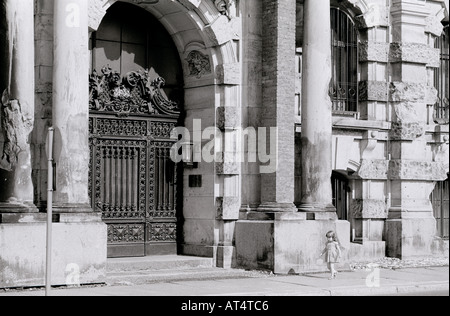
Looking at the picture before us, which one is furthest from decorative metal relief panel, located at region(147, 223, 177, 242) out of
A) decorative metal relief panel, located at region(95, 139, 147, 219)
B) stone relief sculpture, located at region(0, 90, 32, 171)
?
stone relief sculpture, located at region(0, 90, 32, 171)

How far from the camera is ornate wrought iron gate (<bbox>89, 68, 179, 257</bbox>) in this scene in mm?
22141

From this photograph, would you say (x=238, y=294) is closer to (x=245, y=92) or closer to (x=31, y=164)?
(x=31, y=164)

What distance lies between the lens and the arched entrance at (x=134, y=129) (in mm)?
22203

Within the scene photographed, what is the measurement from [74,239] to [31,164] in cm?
180

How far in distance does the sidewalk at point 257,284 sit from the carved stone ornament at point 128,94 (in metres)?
4.13

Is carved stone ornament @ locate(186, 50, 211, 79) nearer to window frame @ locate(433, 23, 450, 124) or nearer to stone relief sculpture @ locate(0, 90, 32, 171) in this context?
stone relief sculpture @ locate(0, 90, 32, 171)

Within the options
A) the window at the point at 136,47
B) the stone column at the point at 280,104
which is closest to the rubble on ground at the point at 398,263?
the stone column at the point at 280,104

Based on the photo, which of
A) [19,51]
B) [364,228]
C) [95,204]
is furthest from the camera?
[364,228]

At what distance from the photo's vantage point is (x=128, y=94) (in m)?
22.7

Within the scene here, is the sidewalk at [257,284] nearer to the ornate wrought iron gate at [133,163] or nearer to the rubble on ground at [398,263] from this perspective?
the rubble on ground at [398,263]

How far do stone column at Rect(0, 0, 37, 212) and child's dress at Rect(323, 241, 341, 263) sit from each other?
6690mm
